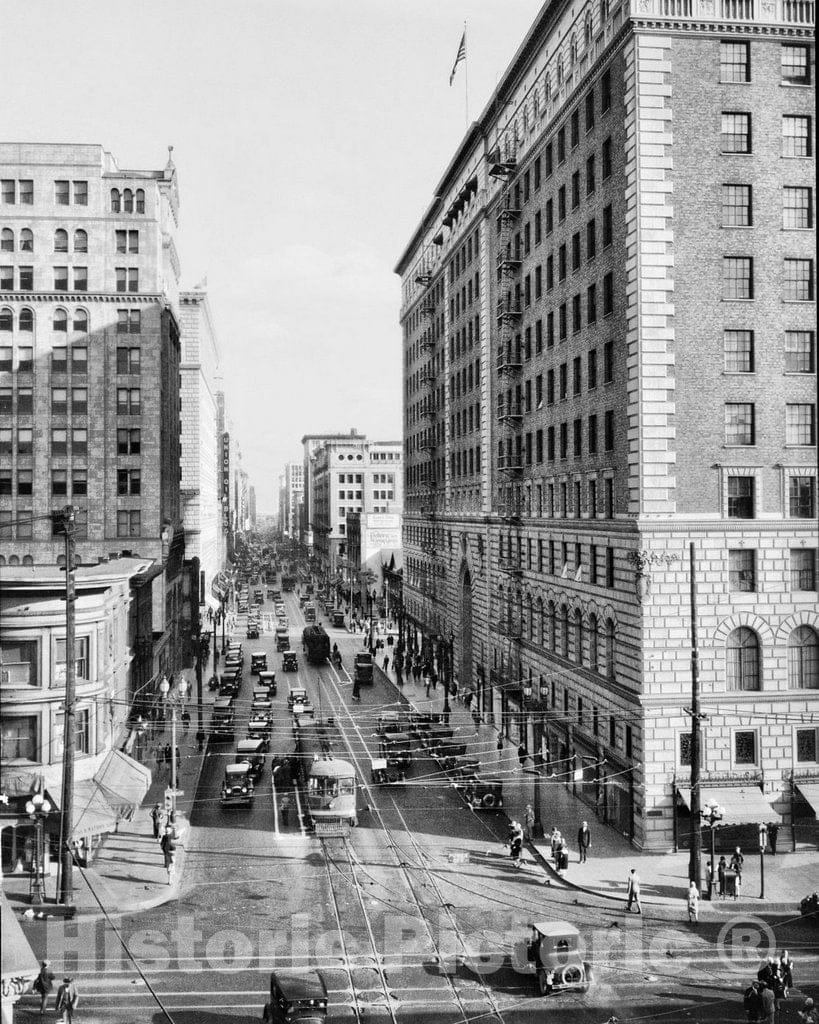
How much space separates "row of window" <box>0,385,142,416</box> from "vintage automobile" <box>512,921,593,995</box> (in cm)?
5186

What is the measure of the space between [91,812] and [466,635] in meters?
41.7

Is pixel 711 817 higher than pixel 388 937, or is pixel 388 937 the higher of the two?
pixel 711 817

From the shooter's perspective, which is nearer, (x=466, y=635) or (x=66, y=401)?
(x=66, y=401)

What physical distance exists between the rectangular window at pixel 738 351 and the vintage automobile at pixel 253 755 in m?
27.8

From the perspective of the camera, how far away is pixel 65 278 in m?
67.8

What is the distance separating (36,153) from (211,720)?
3873cm

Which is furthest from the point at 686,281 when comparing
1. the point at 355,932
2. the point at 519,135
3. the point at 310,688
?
the point at 310,688

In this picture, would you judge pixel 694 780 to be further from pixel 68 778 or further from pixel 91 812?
pixel 91 812

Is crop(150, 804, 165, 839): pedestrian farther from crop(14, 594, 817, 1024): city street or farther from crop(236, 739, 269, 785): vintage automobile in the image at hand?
crop(236, 739, 269, 785): vintage automobile

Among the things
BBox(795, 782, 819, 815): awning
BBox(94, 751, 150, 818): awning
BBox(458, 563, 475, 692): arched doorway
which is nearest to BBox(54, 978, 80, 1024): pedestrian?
BBox(94, 751, 150, 818): awning

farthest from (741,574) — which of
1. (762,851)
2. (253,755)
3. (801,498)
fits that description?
(253,755)

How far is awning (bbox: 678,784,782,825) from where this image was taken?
117 feet

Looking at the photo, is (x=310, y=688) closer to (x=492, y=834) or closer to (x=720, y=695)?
(x=492, y=834)

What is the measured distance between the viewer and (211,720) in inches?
2393
